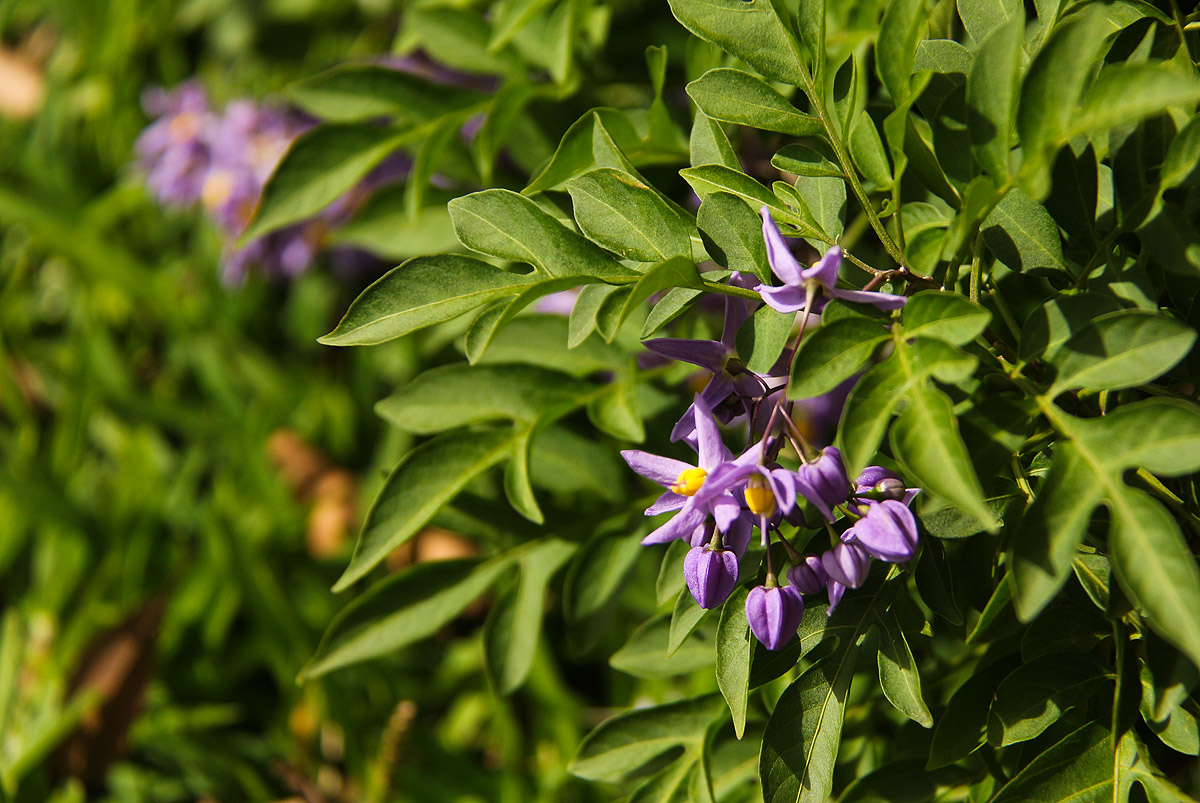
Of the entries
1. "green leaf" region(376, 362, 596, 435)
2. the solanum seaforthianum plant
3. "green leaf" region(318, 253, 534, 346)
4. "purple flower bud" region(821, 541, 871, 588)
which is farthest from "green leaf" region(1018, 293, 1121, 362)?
"green leaf" region(376, 362, 596, 435)

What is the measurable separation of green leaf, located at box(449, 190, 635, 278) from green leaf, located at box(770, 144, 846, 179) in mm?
193

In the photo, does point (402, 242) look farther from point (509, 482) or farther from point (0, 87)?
point (0, 87)

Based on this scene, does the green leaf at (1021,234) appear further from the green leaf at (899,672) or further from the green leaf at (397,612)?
the green leaf at (397,612)

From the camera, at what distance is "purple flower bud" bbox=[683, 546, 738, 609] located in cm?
79

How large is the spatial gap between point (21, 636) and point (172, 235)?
1.41 m

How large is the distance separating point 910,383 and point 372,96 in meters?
1.00

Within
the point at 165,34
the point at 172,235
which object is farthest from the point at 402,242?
the point at 165,34

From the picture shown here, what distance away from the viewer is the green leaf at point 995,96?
0.73 m

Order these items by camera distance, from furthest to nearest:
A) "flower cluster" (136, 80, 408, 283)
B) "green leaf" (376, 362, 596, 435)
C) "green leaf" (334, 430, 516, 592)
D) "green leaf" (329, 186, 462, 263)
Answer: "flower cluster" (136, 80, 408, 283)
"green leaf" (329, 186, 462, 263)
"green leaf" (376, 362, 596, 435)
"green leaf" (334, 430, 516, 592)

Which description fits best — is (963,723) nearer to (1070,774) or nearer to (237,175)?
(1070,774)

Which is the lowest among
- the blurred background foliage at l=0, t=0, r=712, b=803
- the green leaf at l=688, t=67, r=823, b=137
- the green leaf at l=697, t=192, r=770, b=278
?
the blurred background foliage at l=0, t=0, r=712, b=803

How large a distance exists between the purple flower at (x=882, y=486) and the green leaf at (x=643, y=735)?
441mm

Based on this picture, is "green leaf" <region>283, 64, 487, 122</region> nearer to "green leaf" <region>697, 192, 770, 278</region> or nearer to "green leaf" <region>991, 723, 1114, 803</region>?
"green leaf" <region>697, 192, 770, 278</region>

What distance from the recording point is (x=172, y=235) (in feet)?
9.80
